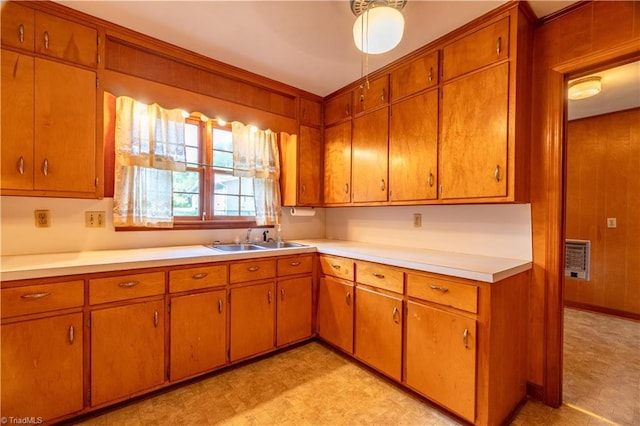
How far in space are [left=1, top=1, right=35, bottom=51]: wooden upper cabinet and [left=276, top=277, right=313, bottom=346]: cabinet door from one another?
89.7 inches

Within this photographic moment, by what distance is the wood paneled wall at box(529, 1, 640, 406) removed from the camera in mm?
1756

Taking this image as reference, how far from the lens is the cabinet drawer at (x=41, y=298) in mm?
1438

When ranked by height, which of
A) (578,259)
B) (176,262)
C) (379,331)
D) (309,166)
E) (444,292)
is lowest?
(379,331)

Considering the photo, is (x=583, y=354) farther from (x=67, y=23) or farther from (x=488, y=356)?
(x=67, y=23)

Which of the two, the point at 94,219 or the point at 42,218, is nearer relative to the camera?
the point at 42,218

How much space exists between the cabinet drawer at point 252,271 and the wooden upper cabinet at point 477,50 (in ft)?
6.54

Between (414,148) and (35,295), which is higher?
(414,148)

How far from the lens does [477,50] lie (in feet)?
6.25

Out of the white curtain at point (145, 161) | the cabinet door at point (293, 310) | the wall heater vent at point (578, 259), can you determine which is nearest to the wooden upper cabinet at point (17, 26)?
the white curtain at point (145, 161)

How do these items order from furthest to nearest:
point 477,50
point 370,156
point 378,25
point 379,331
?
point 370,156, point 379,331, point 477,50, point 378,25

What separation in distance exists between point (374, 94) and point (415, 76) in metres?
0.44

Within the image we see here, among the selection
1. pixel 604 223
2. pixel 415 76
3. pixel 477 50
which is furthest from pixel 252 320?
pixel 604 223

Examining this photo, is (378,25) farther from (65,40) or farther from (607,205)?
(607,205)

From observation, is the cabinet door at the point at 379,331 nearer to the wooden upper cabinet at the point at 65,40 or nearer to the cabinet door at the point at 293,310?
the cabinet door at the point at 293,310
